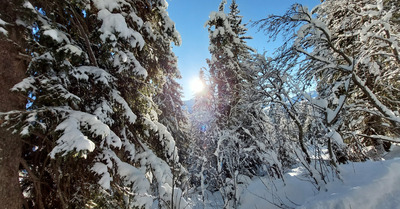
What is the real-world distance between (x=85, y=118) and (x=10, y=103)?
1.12 m

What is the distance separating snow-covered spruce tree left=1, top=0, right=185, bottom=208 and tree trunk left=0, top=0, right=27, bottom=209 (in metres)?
0.19

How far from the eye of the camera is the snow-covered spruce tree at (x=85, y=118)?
262cm

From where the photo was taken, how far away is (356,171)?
3342 millimetres

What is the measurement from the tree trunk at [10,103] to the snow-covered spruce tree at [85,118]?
0.62 ft

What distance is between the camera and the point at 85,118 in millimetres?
2768

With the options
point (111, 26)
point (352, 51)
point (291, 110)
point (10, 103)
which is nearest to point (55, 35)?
point (111, 26)

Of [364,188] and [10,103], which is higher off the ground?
[10,103]

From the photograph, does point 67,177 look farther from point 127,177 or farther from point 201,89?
point 201,89

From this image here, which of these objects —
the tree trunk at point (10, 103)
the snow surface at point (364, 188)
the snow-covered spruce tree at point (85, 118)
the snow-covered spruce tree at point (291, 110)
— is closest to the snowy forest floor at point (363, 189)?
the snow surface at point (364, 188)

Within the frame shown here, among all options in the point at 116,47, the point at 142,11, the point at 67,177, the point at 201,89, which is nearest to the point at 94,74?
the point at 116,47

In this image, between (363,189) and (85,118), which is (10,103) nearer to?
(85,118)

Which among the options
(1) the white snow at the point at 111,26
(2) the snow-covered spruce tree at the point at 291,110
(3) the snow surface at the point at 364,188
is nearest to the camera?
(3) the snow surface at the point at 364,188

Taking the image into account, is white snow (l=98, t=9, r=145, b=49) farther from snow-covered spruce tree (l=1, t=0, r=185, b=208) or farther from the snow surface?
the snow surface

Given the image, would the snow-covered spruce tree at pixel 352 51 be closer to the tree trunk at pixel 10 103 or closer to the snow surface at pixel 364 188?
the snow surface at pixel 364 188
